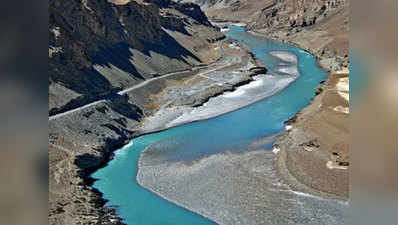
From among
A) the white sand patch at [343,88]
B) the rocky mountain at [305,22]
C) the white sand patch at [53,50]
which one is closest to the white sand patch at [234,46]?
the rocky mountain at [305,22]

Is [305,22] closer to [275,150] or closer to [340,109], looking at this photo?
[340,109]

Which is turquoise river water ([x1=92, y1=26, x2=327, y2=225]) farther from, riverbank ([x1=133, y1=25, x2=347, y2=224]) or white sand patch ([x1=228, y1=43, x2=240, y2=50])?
white sand patch ([x1=228, y1=43, x2=240, y2=50])

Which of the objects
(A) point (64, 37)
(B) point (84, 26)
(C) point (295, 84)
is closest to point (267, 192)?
(A) point (64, 37)

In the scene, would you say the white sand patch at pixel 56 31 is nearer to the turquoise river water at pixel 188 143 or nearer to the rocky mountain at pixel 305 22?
the turquoise river water at pixel 188 143
